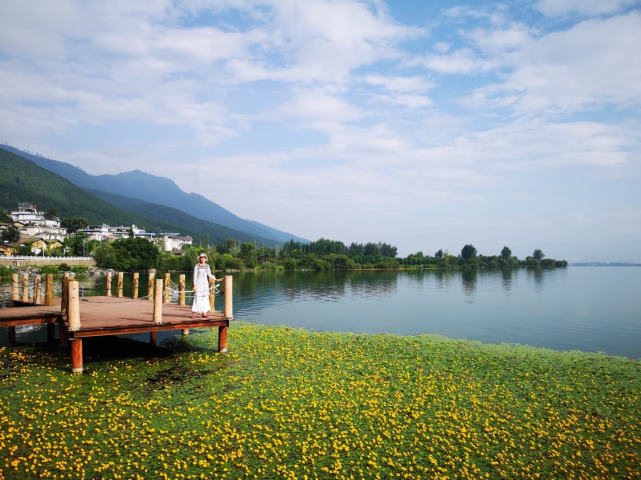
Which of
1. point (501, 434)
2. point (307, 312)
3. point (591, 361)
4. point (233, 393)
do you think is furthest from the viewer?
point (307, 312)

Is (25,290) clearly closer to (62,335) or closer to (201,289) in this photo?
(62,335)

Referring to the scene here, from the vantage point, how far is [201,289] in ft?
55.7

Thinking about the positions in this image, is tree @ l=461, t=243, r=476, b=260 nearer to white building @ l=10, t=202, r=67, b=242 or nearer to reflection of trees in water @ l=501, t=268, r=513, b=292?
reflection of trees in water @ l=501, t=268, r=513, b=292

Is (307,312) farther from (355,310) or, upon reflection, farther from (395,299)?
(395,299)

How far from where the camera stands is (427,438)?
10.0 m

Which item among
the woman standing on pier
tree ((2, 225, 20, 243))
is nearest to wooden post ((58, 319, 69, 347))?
the woman standing on pier

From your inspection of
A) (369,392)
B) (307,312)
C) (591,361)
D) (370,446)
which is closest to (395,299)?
(307,312)

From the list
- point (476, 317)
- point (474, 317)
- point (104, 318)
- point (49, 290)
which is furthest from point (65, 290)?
point (476, 317)

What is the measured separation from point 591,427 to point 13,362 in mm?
20212

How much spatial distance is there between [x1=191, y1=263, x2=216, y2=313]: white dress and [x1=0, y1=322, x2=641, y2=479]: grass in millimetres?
2110

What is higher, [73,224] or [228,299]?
[73,224]

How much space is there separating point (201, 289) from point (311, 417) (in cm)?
831

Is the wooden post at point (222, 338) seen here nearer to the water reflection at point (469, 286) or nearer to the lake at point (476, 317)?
the lake at point (476, 317)

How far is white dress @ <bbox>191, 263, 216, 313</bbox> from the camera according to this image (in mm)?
16828
